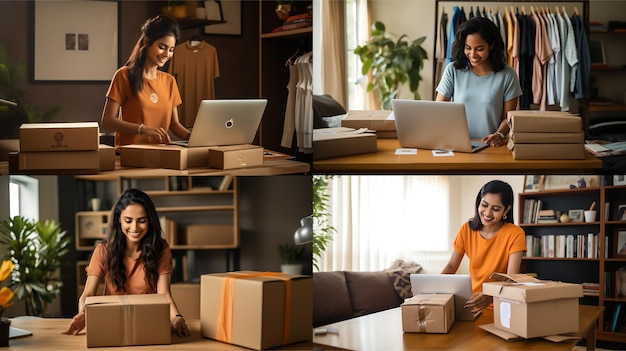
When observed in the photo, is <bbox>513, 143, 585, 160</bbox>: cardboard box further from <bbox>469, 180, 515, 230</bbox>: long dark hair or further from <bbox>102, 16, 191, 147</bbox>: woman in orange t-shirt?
<bbox>102, 16, 191, 147</bbox>: woman in orange t-shirt

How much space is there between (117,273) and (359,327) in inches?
38.9

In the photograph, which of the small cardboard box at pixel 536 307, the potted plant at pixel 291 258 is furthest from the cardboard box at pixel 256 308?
the small cardboard box at pixel 536 307

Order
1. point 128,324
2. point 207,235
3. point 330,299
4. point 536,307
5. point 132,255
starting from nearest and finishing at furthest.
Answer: point 128,324 → point 536,307 → point 132,255 → point 330,299 → point 207,235

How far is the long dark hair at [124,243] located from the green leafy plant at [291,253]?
48cm

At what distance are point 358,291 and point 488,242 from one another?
0.56m

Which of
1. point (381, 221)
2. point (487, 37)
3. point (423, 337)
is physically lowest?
point (423, 337)

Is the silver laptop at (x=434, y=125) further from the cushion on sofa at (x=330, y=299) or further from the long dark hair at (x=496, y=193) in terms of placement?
the cushion on sofa at (x=330, y=299)

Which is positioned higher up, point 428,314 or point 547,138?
point 547,138

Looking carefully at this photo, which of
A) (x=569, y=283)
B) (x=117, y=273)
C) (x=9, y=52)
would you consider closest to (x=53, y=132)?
(x=9, y=52)

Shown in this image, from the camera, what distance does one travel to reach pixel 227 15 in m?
3.09

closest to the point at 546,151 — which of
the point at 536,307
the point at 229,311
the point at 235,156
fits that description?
the point at 536,307

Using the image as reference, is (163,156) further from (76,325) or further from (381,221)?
(381,221)

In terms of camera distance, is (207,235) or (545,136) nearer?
(545,136)

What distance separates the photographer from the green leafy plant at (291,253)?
10.5 feet
